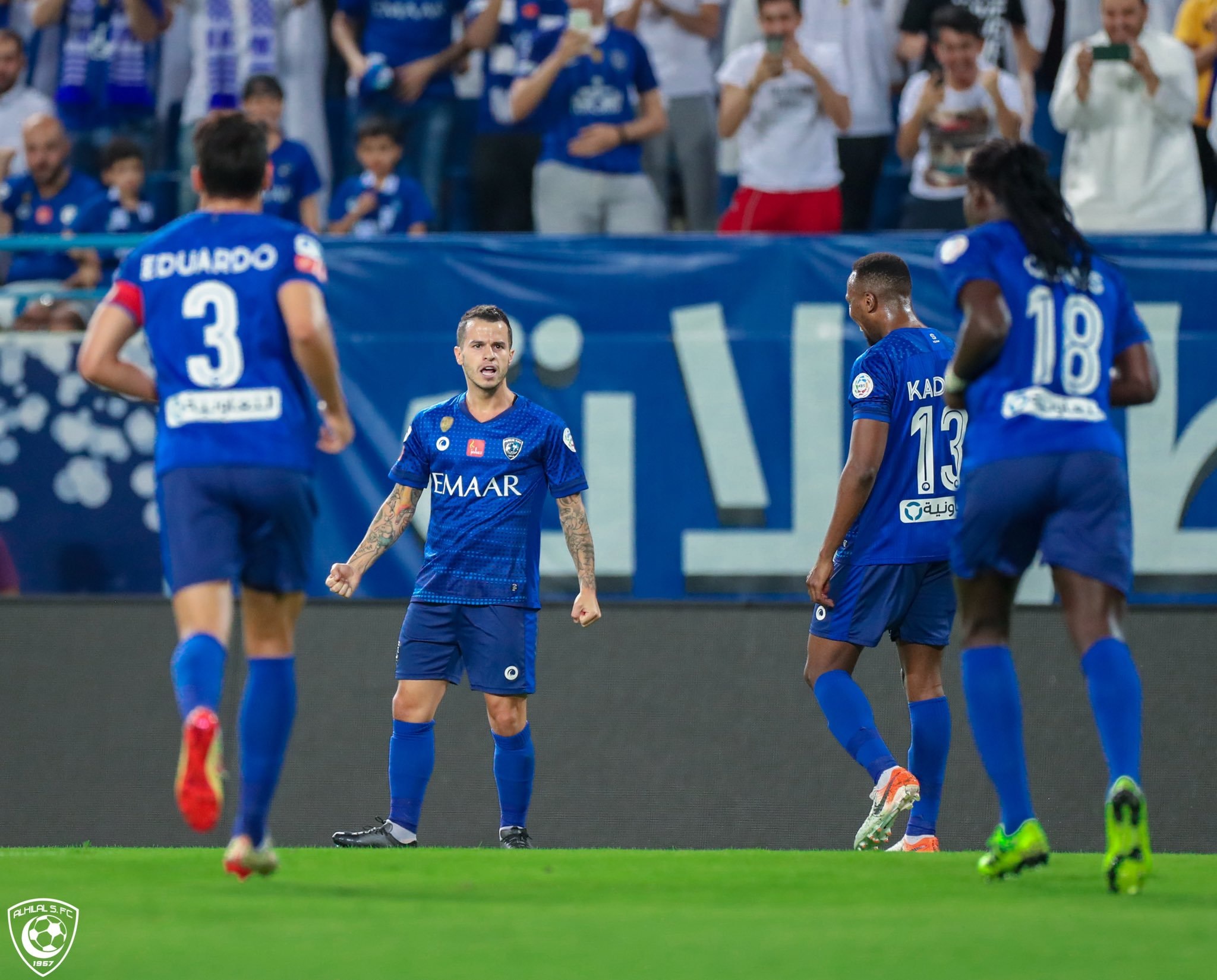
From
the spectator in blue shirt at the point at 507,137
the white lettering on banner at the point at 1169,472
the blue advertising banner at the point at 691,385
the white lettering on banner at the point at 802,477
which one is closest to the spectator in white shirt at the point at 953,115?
the blue advertising banner at the point at 691,385

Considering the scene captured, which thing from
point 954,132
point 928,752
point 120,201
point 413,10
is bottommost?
point 928,752

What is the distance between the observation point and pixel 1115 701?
16.0 feet

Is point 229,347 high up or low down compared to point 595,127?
down

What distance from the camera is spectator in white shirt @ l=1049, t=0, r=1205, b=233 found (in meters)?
10.2

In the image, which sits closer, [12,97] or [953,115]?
[953,115]

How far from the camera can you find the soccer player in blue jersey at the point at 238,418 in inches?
192

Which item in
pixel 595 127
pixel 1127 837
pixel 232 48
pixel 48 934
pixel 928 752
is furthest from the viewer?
pixel 232 48

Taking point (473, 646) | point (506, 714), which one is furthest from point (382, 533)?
point (506, 714)

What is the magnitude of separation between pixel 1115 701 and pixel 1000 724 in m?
0.33

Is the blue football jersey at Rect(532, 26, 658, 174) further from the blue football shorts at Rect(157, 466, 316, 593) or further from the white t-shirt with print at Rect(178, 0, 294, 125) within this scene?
the blue football shorts at Rect(157, 466, 316, 593)

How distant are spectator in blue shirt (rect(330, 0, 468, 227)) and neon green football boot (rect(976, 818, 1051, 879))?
756 cm

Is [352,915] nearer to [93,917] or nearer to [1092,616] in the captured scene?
[93,917]

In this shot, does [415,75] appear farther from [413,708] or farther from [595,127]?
[413,708]

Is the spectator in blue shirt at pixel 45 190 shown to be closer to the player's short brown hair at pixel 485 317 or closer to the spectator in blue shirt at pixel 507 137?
the spectator in blue shirt at pixel 507 137
